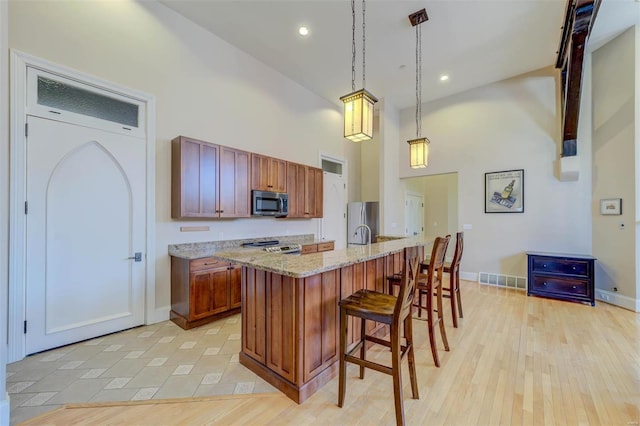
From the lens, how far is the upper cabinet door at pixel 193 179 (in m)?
3.26

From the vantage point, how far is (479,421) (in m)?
1.69

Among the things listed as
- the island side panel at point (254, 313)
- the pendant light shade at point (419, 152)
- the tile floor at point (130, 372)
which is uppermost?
the pendant light shade at point (419, 152)

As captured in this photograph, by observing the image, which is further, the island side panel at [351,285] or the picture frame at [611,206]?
the picture frame at [611,206]

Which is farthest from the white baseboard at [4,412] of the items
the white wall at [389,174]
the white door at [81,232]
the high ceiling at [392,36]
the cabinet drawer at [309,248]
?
the white wall at [389,174]

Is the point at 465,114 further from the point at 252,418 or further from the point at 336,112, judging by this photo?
the point at 252,418

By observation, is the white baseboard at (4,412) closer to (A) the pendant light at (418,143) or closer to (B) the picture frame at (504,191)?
(A) the pendant light at (418,143)

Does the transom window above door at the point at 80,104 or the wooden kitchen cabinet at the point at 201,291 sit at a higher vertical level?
the transom window above door at the point at 80,104

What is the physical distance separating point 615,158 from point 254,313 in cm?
554

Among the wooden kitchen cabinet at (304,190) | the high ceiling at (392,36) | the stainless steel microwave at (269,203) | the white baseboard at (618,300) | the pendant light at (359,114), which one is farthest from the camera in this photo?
the wooden kitchen cabinet at (304,190)

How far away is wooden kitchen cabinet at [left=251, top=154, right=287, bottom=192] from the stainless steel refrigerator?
91.6 inches

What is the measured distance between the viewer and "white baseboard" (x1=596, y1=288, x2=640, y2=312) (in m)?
3.65

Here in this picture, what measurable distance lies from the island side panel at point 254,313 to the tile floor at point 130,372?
0.19 m

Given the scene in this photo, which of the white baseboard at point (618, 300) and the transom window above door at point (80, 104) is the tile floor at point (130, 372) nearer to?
the transom window above door at point (80, 104)

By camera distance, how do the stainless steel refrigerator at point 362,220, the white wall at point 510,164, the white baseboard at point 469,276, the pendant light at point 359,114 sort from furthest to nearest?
the stainless steel refrigerator at point 362,220
the white baseboard at point 469,276
the white wall at point 510,164
the pendant light at point 359,114
